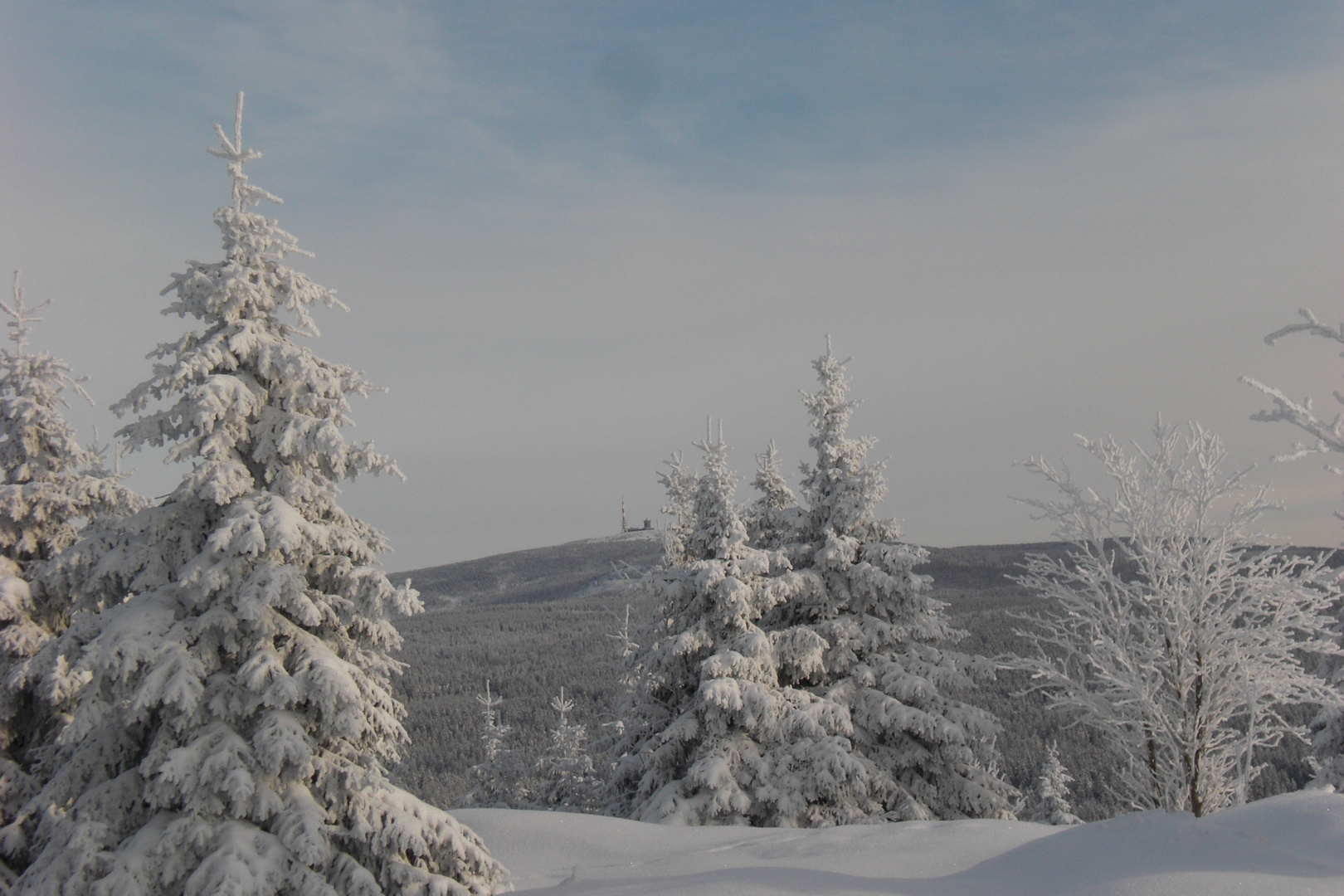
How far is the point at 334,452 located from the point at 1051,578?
40.3ft

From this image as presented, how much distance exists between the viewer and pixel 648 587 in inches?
833

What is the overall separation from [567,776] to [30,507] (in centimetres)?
2066

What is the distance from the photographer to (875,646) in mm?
21203

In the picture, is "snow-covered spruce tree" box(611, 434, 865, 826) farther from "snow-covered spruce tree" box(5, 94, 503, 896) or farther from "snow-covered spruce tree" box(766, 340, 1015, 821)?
"snow-covered spruce tree" box(5, 94, 503, 896)

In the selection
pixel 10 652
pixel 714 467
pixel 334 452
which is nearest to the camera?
pixel 334 452

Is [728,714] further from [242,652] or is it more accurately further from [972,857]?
[242,652]

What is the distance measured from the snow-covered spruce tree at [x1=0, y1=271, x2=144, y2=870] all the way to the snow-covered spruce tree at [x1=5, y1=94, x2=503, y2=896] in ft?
15.1

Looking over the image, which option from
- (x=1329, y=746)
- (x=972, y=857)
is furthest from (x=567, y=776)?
(x=972, y=857)

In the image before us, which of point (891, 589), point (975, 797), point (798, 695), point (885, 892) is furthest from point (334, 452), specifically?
point (975, 797)

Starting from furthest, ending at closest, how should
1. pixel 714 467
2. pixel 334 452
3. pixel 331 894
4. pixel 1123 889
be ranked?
pixel 714 467
pixel 334 452
pixel 331 894
pixel 1123 889

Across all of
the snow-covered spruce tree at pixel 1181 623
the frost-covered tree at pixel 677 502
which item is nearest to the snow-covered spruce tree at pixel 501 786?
the frost-covered tree at pixel 677 502

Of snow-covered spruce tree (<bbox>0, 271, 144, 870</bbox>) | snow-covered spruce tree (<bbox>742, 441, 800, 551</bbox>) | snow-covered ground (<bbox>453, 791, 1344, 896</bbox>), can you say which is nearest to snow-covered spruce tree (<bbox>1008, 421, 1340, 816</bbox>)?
snow-covered ground (<bbox>453, 791, 1344, 896</bbox>)

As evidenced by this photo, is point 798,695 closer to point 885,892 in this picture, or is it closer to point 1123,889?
point 885,892

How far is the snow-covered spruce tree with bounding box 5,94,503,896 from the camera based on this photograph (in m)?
11.0
